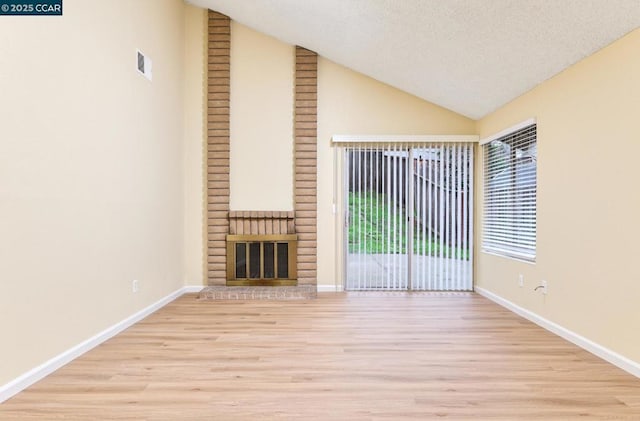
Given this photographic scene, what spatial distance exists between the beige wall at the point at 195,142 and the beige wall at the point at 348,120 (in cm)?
154

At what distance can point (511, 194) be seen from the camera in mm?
4152

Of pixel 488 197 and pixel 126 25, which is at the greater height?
pixel 126 25

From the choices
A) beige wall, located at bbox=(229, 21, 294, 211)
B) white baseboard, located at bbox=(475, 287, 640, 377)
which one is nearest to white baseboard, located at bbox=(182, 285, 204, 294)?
beige wall, located at bbox=(229, 21, 294, 211)

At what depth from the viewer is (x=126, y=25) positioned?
3420 millimetres

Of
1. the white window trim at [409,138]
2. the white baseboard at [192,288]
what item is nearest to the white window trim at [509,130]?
the white window trim at [409,138]

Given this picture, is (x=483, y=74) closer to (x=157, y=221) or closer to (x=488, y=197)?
(x=488, y=197)

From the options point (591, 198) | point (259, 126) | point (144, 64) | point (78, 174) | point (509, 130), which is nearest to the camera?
point (78, 174)

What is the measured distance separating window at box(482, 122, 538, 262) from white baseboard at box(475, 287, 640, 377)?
0.53 metres

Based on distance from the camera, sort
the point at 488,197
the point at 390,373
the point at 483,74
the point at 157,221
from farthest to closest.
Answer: the point at 488,197 < the point at 157,221 < the point at 483,74 < the point at 390,373

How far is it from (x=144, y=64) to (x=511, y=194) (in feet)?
13.3

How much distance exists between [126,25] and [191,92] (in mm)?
1574

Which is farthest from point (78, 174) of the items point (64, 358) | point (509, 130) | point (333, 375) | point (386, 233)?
point (509, 130)

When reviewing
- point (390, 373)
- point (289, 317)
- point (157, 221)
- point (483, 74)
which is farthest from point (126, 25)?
point (390, 373)

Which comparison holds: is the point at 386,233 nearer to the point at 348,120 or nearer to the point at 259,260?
the point at 348,120
